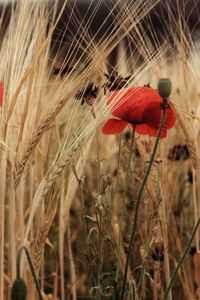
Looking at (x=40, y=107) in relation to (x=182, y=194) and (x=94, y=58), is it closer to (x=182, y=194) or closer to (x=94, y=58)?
(x=94, y=58)

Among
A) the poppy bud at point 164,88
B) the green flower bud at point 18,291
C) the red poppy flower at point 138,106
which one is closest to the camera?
the green flower bud at point 18,291

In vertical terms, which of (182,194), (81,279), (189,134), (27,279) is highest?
(189,134)

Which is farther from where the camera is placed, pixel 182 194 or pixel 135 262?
pixel 182 194

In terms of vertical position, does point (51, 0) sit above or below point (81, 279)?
above

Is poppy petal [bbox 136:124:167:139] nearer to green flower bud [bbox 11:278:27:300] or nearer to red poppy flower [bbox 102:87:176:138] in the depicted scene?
red poppy flower [bbox 102:87:176:138]

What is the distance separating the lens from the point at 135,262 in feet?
4.98

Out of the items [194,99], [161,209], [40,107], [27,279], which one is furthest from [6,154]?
→ [194,99]

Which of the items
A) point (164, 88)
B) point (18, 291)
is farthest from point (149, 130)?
point (18, 291)

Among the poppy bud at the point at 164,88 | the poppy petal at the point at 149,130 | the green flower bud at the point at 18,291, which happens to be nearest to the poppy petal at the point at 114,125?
the poppy petal at the point at 149,130

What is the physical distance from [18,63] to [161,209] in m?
0.33

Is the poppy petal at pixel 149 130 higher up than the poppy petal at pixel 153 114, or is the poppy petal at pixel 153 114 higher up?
the poppy petal at pixel 153 114

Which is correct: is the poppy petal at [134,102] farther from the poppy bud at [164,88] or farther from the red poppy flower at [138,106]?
the poppy bud at [164,88]

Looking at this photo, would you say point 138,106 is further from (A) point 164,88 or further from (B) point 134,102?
(A) point 164,88

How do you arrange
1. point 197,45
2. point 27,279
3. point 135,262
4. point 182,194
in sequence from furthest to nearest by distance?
1. point 182,194
2. point 135,262
3. point 197,45
4. point 27,279
